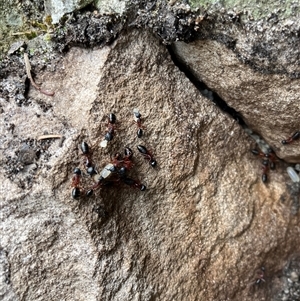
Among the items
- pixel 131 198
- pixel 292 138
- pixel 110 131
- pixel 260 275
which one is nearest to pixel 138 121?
pixel 110 131

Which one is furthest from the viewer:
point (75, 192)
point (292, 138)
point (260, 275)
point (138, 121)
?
point (260, 275)

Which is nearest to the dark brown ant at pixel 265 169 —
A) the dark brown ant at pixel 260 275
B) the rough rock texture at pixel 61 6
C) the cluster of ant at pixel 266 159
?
the cluster of ant at pixel 266 159

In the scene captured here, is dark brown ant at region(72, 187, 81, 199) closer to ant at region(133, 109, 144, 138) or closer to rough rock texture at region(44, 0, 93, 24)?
ant at region(133, 109, 144, 138)

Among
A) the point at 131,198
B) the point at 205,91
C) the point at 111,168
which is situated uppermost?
the point at 205,91

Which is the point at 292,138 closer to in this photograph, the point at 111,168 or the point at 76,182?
the point at 111,168

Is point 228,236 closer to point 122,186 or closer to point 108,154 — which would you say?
point 122,186

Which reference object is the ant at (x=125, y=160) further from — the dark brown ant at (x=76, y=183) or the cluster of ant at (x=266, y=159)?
the cluster of ant at (x=266, y=159)
